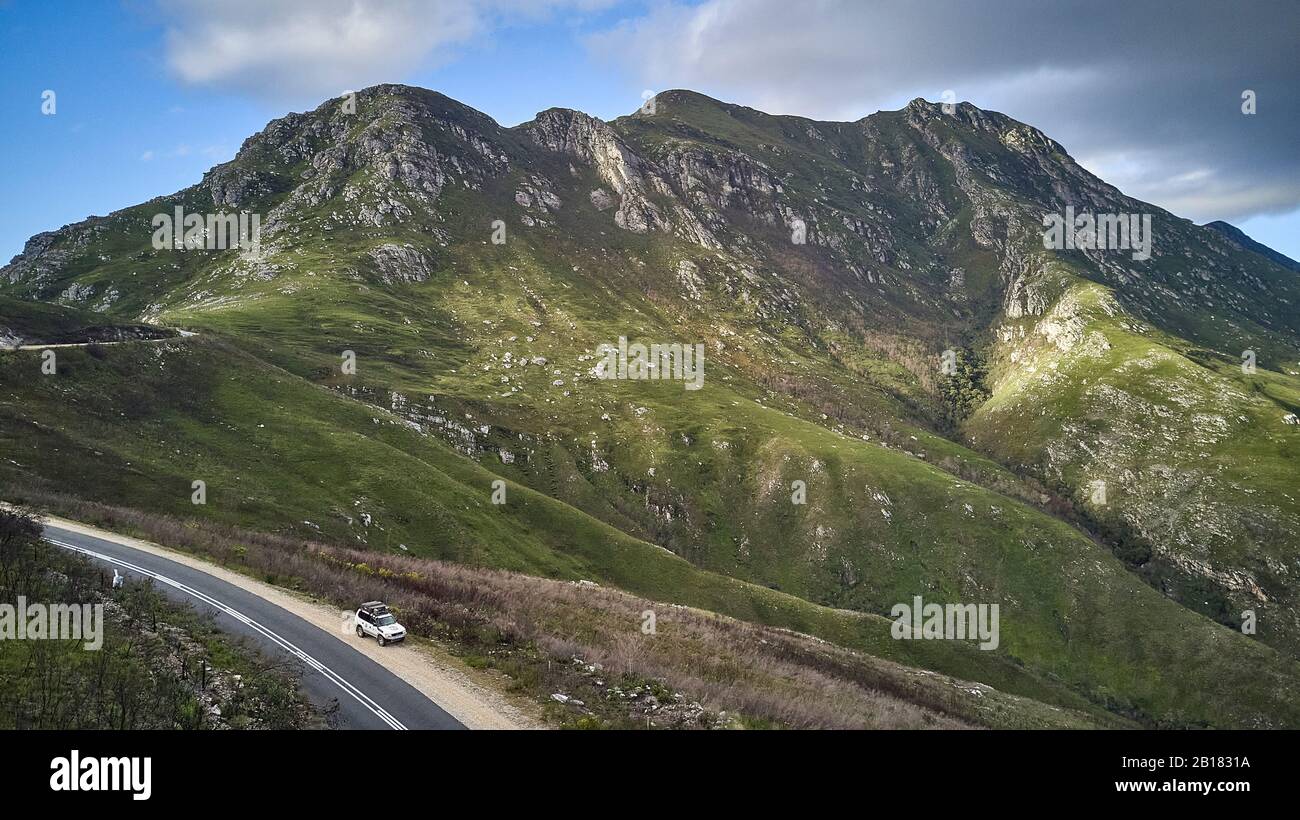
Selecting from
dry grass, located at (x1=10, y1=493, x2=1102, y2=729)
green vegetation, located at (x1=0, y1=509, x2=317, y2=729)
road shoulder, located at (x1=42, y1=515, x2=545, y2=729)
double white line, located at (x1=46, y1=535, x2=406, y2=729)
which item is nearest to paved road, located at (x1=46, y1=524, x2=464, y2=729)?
double white line, located at (x1=46, y1=535, x2=406, y2=729)

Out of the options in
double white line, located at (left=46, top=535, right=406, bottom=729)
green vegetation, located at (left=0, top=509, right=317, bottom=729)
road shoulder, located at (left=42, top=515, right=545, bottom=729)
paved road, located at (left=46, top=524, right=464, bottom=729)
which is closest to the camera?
green vegetation, located at (left=0, top=509, right=317, bottom=729)

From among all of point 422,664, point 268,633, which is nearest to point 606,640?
point 422,664

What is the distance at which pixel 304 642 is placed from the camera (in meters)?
30.3

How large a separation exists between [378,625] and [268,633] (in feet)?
17.2

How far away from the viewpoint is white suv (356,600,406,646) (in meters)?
31.0

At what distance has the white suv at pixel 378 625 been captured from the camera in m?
31.0

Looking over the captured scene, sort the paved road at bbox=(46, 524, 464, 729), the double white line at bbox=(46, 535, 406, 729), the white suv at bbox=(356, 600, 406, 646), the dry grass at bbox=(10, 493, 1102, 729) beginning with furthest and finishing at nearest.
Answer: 1. the dry grass at bbox=(10, 493, 1102, 729)
2. the white suv at bbox=(356, 600, 406, 646)
3. the double white line at bbox=(46, 535, 406, 729)
4. the paved road at bbox=(46, 524, 464, 729)

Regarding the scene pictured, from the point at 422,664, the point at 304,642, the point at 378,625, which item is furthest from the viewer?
the point at 378,625

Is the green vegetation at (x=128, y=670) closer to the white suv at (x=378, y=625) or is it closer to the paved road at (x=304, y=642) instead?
the paved road at (x=304, y=642)

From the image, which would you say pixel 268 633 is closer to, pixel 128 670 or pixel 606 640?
pixel 128 670

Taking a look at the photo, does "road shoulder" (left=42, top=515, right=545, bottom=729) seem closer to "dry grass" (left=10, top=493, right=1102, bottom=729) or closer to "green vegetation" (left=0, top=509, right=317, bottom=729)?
"dry grass" (left=10, top=493, right=1102, bottom=729)

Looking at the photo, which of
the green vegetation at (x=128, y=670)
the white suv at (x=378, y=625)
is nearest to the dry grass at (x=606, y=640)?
the white suv at (x=378, y=625)
